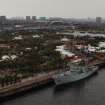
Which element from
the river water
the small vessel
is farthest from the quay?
the small vessel

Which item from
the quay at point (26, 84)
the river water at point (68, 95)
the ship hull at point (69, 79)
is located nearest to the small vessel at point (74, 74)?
the ship hull at point (69, 79)

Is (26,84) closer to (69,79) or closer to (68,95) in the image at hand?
(68,95)

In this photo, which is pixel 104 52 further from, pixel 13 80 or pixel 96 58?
pixel 13 80

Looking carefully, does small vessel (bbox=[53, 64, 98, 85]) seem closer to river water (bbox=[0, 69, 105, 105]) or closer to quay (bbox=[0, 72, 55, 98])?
river water (bbox=[0, 69, 105, 105])

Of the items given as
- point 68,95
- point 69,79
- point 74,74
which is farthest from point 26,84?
point 74,74

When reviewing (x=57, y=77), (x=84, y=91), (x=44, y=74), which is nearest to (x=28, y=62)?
(x=44, y=74)

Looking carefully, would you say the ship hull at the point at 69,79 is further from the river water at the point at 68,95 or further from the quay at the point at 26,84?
the quay at the point at 26,84
